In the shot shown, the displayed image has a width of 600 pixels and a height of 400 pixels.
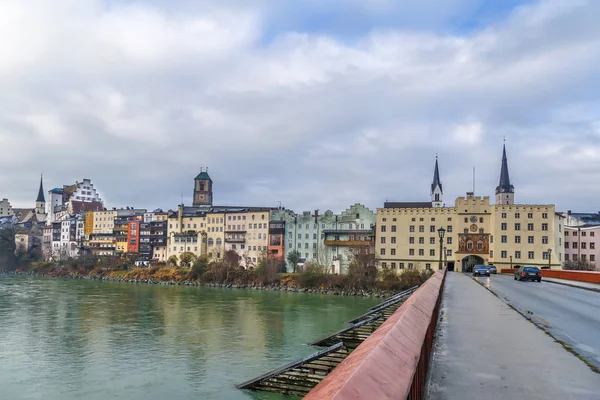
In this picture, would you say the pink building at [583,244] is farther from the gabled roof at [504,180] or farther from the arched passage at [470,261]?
the gabled roof at [504,180]

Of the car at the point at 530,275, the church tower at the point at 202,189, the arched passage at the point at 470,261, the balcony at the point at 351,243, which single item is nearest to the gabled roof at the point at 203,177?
the church tower at the point at 202,189

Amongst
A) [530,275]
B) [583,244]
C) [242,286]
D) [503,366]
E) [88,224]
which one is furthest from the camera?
[88,224]

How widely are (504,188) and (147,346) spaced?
120 m

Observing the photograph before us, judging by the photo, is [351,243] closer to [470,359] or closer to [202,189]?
[202,189]

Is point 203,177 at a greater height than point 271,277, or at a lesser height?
A: greater

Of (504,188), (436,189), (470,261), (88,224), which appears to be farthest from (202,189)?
(470,261)

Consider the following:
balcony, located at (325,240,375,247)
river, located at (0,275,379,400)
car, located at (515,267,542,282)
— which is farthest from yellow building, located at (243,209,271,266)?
car, located at (515,267,542,282)

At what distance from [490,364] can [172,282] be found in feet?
312

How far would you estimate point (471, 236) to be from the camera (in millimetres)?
88938

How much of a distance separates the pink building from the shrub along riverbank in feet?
117

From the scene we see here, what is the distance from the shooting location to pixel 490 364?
7977 millimetres

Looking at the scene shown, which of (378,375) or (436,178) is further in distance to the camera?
(436,178)

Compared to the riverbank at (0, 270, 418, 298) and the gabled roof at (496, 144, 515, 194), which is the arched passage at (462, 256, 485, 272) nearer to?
the riverbank at (0, 270, 418, 298)

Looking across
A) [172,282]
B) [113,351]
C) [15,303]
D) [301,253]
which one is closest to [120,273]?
[172,282]
